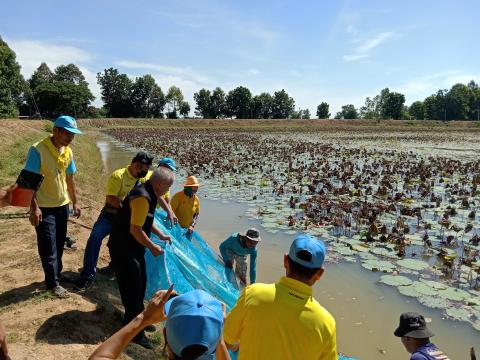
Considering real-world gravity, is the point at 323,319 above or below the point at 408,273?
above

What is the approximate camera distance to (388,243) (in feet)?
24.6

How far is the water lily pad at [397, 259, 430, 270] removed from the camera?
20.9ft

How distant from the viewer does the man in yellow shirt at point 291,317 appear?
1.91 m

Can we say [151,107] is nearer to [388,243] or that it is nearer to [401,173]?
[401,173]

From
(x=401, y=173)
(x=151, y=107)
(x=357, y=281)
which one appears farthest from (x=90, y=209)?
(x=151, y=107)

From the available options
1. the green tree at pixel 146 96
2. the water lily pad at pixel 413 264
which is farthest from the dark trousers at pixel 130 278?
the green tree at pixel 146 96

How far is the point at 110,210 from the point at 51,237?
0.76 meters

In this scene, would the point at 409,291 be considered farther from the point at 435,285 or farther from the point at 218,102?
the point at 218,102

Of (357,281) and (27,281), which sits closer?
(27,281)

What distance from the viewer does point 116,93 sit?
81312 mm

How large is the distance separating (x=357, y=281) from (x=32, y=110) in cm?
6866

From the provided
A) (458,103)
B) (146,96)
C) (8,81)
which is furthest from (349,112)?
(8,81)

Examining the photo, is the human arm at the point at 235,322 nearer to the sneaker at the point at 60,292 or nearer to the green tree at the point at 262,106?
the sneaker at the point at 60,292

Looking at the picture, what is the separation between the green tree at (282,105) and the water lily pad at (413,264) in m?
86.9
